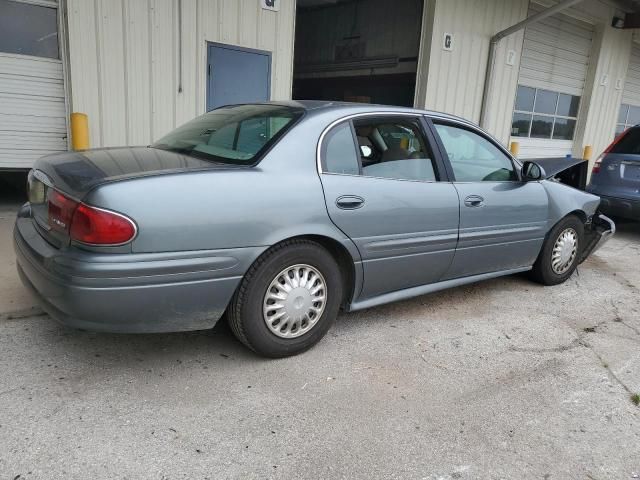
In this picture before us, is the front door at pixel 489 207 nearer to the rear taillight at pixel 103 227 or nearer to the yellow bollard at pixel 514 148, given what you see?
the rear taillight at pixel 103 227

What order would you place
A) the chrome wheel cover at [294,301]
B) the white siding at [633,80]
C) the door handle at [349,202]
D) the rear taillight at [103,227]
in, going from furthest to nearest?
the white siding at [633,80] < the door handle at [349,202] < the chrome wheel cover at [294,301] < the rear taillight at [103,227]

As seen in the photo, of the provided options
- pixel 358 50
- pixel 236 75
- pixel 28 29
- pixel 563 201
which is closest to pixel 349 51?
pixel 358 50

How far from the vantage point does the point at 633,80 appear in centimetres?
1593

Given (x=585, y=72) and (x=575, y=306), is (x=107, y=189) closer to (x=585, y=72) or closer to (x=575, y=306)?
(x=575, y=306)

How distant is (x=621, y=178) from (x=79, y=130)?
7076 millimetres

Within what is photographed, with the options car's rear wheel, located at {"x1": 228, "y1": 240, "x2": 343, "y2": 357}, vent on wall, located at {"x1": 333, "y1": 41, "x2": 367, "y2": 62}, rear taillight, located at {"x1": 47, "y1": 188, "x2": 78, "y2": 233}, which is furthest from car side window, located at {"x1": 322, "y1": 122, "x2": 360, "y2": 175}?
vent on wall, located at {"x1": 333, "y1": 41, "x2": 367, "y2": 62}

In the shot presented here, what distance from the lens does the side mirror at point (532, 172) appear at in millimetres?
4387

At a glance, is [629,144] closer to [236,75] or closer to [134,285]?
[236,75]

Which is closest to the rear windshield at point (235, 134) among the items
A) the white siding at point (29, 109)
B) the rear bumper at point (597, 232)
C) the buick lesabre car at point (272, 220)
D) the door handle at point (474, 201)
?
the buick lesabre car at point (272, 220)

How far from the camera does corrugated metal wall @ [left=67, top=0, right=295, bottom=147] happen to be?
624 cm

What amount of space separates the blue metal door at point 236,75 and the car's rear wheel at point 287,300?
15.4 feet

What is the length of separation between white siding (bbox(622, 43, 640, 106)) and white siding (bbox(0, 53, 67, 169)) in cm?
1542

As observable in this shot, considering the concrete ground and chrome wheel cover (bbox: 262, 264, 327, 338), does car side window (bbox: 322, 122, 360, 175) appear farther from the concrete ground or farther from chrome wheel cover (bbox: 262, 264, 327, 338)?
the concrete ground

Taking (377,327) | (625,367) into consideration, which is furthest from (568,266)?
(377,327)
